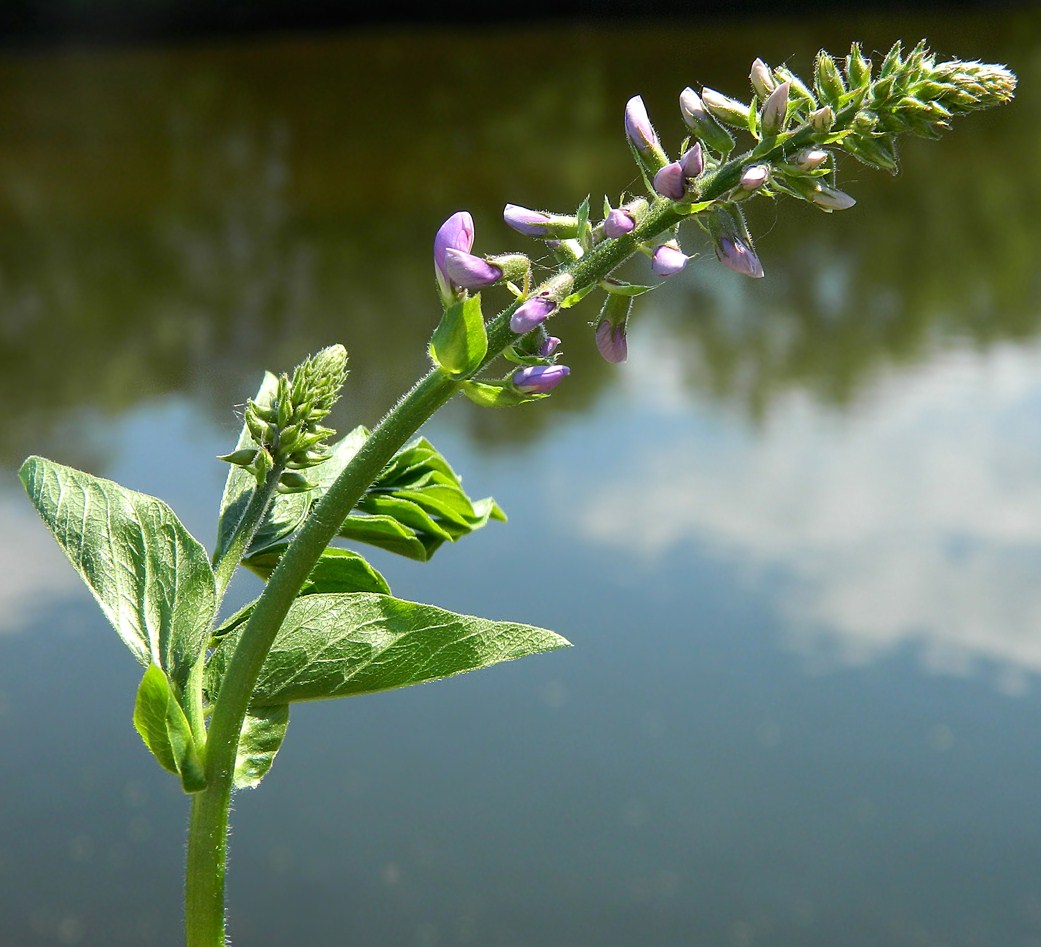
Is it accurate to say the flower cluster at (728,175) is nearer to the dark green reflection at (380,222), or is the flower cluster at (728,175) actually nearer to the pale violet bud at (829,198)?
the pale violet bud at (829,198)

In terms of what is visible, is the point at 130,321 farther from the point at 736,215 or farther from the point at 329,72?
the point at 329,72

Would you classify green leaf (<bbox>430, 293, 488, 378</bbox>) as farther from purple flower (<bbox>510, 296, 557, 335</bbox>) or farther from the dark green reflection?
the dark green reflection

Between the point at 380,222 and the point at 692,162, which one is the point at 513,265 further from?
the point at 380,222

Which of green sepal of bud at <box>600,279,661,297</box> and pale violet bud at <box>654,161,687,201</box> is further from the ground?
pale violet bud at <box>654,161,687,201</box>

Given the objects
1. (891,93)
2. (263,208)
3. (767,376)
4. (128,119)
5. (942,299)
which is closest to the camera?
(891,93)

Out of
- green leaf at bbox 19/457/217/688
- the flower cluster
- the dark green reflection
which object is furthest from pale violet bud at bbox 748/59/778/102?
the dark green reflection

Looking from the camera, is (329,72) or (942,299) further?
(329,72)

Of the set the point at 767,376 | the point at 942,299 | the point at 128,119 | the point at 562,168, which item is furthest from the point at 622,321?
the point at 128,119
